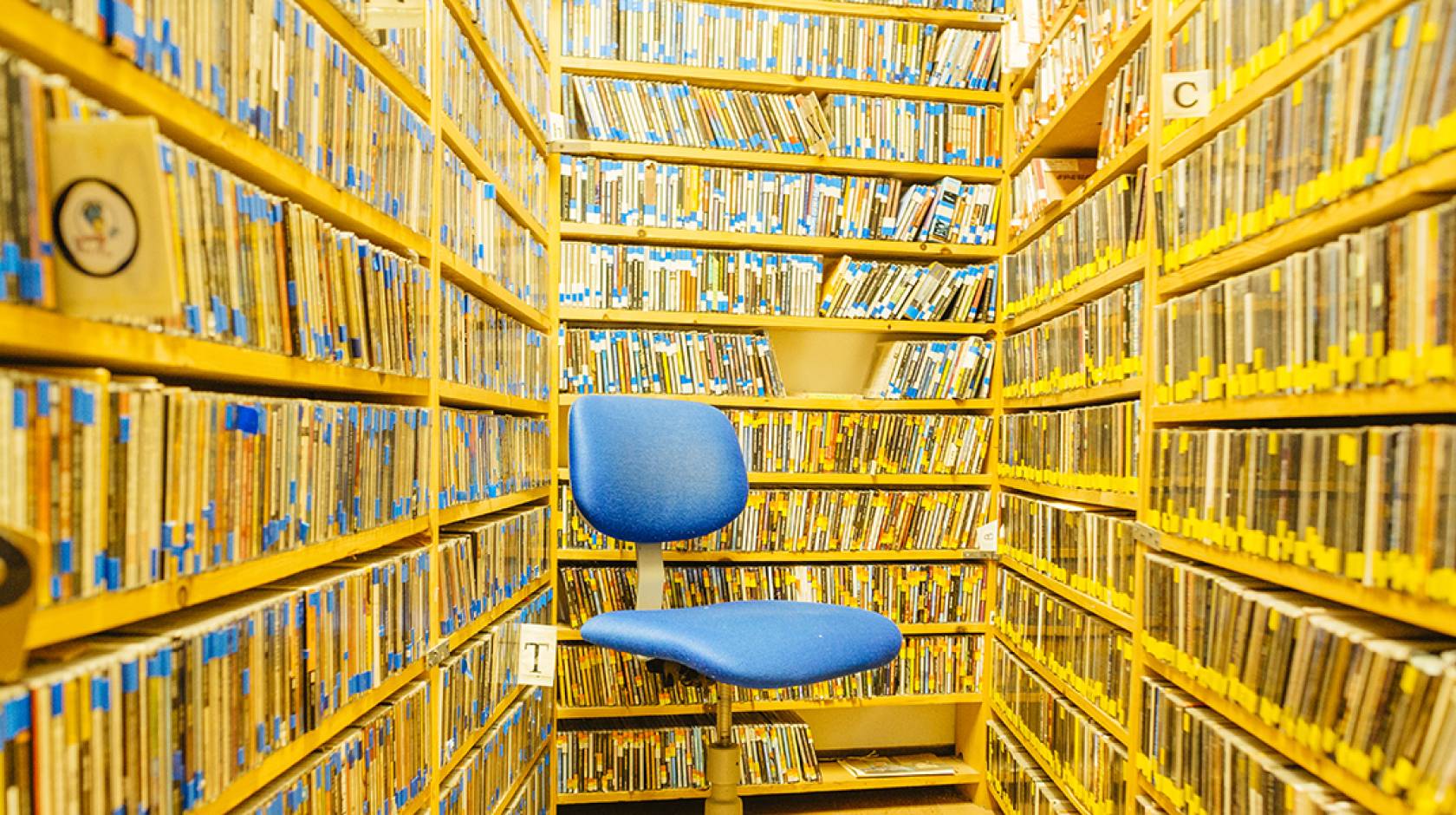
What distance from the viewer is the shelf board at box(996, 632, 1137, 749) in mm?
1734

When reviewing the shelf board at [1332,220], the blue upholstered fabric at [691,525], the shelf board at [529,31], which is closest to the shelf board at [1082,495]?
the shelf board at [1332,220]

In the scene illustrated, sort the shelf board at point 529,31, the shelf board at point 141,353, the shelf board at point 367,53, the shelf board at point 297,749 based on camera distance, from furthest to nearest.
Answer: the shelf board at point 529,31 → the shelf board at point 367,53 → the shelf board at point 297,749 → the shelf board at point 141,353

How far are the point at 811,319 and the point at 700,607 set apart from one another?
986 millimetres

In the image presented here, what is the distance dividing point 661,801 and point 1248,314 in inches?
82.6

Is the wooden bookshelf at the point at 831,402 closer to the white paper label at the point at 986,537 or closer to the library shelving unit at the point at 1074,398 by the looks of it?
the library shelving unit at the point at 1074,398

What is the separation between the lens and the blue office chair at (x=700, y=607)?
1545 mm

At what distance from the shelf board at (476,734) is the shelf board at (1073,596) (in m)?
1.35

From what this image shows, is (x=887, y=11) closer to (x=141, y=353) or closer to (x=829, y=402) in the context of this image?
(x=829, y=402)

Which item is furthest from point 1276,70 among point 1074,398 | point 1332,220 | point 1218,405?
point 1074,398

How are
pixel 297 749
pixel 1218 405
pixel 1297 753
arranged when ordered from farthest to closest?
pixel 1218 405, pixel 1297 753, pixel 297 749

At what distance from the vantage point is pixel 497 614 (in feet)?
6.34

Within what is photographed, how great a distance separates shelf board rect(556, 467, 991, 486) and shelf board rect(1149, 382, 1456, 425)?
3.36ft

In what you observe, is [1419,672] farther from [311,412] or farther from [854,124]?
[854,124]

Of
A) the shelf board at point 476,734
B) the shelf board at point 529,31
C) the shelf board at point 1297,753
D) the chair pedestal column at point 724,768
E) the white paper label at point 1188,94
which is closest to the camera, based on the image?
the shelf board at point 1297,753
